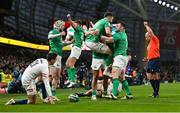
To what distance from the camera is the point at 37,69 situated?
1402 centimetres

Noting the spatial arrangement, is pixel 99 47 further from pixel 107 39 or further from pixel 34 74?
pixel 34 74

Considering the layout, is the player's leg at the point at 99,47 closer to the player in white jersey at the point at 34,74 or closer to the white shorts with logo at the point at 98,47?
the white shorts with logo at the point at 98,47

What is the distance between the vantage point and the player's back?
13.9m

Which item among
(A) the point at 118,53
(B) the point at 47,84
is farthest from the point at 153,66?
(B) the point at 47,84

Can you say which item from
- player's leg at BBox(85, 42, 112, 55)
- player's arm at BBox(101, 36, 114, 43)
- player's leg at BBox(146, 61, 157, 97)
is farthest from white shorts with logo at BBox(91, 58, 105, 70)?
player's leg at BBox(146, 61, 157, 97)

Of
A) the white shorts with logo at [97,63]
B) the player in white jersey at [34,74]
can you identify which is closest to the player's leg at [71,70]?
the white shorts with logo at [97,63]

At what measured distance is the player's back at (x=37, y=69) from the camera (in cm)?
1385

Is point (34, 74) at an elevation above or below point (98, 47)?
below

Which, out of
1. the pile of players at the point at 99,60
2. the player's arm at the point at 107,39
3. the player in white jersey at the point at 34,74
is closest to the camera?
the player in white jersey at the point at 34,74

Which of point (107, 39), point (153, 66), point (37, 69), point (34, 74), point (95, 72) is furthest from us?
point (153, 66)

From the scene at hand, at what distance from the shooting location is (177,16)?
74750 mm

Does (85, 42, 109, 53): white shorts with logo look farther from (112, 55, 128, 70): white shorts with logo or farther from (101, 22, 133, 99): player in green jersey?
(112, 55, 128, 70): white shorts with logo

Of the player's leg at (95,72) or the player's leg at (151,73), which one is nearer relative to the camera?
the player's leg at (95,72)

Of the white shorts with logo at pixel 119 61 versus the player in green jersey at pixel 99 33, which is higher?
the player in green jersey at pixel 99 33
